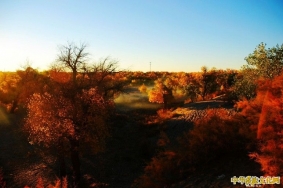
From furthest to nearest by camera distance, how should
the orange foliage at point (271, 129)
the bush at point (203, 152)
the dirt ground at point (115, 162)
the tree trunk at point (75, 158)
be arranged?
the tree trunk at point (75, 158) < the bush at point (203, 152) < the dirt ground at point (115, 162) < the orange foliage at point (271, 129)

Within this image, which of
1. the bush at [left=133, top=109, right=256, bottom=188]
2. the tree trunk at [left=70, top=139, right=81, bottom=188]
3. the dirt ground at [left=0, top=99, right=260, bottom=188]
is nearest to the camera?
the dirt ground at [left=0, top=99, right=260, bottom=188]

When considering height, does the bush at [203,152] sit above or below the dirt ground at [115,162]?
above

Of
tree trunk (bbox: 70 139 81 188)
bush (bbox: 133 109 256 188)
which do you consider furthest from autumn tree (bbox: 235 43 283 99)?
tree trunk (bbox: 70 139 81 188)

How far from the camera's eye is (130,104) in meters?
67.5

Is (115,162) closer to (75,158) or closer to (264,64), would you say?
(75,158)

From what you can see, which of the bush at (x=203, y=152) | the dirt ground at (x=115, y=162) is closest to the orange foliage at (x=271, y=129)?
the dirt ground at (x=115, y=162)

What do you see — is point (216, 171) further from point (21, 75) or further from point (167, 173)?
point (21, 75)

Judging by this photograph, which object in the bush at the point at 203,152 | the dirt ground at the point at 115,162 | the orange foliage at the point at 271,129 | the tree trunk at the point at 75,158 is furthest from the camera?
the tree trunk at the point at 75,158

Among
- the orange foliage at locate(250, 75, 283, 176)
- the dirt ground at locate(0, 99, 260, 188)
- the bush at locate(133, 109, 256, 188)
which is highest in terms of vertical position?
the orange foliage at locate(250, 75, 283, 176)

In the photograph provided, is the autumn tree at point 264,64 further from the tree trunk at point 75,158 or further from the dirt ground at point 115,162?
the tree trunk at point 75,158

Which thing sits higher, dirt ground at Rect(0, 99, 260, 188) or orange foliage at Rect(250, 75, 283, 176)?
orange foliage at Rect(250, 75, 283, 176)

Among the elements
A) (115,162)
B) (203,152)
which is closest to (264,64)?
(203,152)

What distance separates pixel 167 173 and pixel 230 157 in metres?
5.56

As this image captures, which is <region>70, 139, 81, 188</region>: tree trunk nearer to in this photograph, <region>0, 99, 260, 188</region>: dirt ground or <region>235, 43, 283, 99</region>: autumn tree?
<region>0, 99, 260, 188</region>: dirt ground
